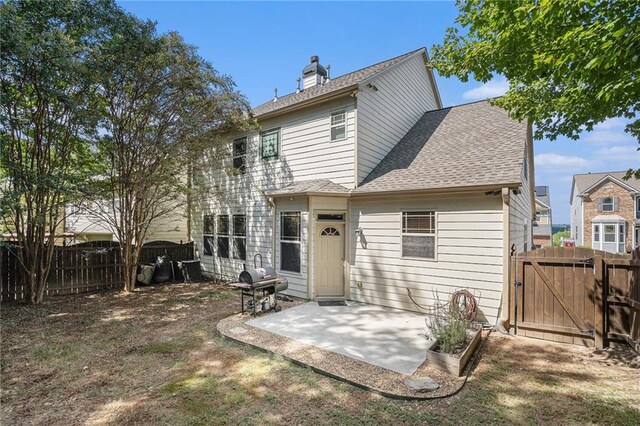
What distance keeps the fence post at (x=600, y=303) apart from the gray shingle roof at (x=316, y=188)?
5200mm

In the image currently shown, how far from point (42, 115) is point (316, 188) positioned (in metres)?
6.99

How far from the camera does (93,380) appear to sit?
13.5 ft

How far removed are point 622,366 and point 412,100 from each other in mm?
9216

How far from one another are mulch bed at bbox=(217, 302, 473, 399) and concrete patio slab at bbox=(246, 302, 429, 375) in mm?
150

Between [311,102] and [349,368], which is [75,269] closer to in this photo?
[311,102]

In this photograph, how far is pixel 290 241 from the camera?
347 inches

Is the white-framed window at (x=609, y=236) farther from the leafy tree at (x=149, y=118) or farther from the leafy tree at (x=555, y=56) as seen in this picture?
the leafy tree at (x=149, y=118)

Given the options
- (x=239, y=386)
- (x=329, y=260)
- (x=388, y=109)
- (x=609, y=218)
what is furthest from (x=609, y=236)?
(x=239, y=386)

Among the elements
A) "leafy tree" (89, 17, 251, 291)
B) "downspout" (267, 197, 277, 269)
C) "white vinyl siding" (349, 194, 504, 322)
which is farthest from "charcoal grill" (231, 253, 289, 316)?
"leafy tree" (89, 17, 251, 291)

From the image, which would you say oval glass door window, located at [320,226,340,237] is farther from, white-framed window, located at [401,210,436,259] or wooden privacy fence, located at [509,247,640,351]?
wooden privacy fence, located at [509,247,640,351]

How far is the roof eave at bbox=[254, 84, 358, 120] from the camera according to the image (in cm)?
799

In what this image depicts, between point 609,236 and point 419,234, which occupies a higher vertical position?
point 419,234

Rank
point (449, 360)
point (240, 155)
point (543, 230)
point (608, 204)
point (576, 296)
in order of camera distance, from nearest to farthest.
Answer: point (449, 360), point (576, 296), point (240, 155), point (608, 204), point (543, 230)

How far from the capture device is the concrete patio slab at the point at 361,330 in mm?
4738
